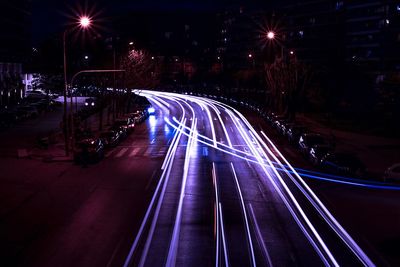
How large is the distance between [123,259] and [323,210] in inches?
370

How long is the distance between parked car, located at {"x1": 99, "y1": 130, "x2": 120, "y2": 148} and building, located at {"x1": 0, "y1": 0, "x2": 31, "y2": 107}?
1661 inches

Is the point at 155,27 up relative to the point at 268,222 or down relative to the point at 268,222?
up

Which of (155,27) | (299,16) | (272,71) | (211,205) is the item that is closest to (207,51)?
(155,27)

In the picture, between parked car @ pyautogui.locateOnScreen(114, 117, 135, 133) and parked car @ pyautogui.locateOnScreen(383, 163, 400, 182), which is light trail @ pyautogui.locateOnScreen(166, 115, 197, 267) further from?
parked car @ pyautogui.locateOnScreen(114, 117, 135, 133)

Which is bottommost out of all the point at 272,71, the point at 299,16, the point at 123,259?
the point at 123,259

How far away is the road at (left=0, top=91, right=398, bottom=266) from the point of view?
16203 mm

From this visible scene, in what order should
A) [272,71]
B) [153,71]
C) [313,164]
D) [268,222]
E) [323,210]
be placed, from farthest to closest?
1. [153,71]
2. [272,71]
3. [313,164]
4. [323,210]
5. [268,222]

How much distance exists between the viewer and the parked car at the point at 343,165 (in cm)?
2944

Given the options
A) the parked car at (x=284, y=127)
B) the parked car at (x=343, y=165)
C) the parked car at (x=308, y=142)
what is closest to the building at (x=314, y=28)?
the parked car at (x=284, y=127)

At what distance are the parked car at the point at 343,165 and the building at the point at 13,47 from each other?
59.2m

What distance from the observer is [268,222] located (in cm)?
2000


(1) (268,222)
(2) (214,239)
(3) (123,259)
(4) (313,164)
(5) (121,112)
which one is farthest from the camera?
(5) (121,112)

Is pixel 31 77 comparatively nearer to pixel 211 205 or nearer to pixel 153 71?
pixel 153 71

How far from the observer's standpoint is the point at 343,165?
1183 inches
